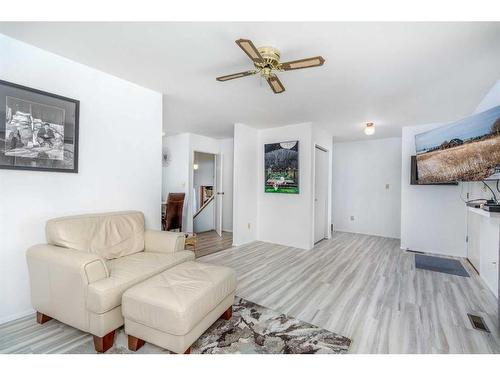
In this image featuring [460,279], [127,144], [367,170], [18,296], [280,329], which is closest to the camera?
[280,329]

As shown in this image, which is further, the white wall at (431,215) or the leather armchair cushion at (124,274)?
the white wall at (431,215)

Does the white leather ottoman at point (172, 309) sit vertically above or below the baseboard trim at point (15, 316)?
above

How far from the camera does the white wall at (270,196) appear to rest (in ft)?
13.7

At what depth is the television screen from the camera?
6.38 feet

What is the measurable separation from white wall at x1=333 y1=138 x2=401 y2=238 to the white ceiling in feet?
6.03

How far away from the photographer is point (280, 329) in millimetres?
1765

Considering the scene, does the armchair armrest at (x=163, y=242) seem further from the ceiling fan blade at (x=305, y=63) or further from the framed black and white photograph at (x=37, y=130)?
the ceiling fan blade at (x=305, y=63)

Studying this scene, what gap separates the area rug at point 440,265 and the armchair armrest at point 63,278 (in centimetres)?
393

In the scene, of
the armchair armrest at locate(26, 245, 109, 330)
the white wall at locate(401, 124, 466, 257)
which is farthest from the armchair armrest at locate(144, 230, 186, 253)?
the white wall at locate(401, 124, 466, 257)

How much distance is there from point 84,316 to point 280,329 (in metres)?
1.38

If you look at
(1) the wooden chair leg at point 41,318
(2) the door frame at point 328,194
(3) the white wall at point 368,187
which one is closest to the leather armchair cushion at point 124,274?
(1) the wooden chair leg at point 41,318

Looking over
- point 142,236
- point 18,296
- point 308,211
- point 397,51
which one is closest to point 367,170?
point 308,211
